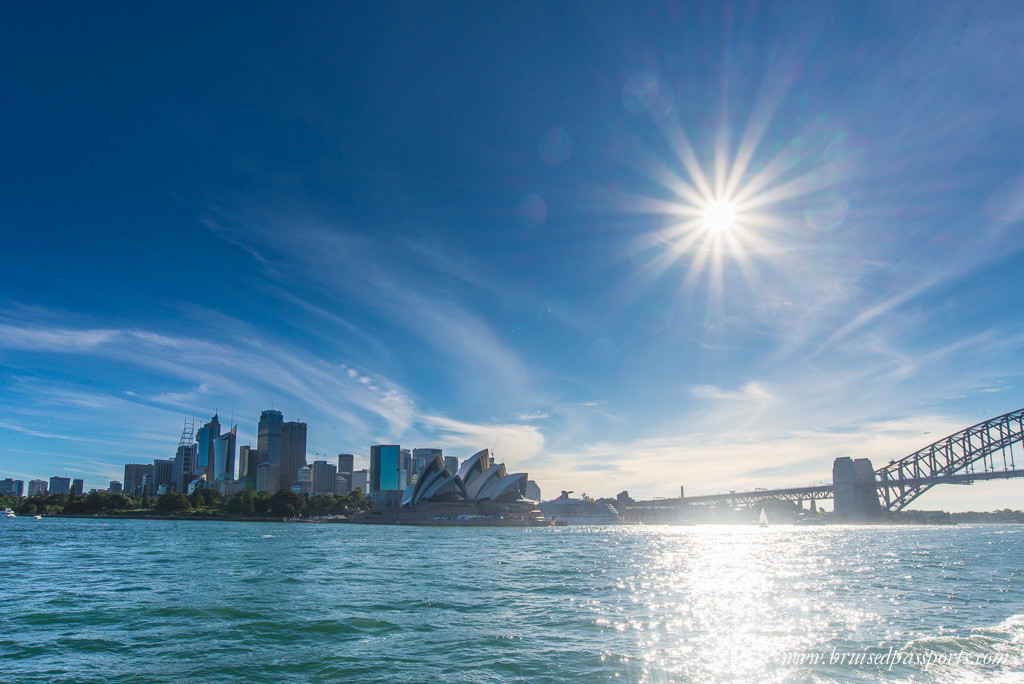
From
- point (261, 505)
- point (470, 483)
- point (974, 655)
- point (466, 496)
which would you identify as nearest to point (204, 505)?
point (261, 505)

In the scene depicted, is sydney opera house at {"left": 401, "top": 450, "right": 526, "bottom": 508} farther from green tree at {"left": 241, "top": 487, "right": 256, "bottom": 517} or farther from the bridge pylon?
the bridge pylon

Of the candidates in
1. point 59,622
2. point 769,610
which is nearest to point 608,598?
point 769,610

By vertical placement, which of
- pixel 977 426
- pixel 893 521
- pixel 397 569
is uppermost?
pixel 977 426

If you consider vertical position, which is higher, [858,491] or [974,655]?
[974,655]

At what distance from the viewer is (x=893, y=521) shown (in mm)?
160000

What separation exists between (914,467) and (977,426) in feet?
58.9

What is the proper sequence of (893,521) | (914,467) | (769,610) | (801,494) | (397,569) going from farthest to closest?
(801,494) → (893,521) → (914,467) → (397,569) → (769,610)

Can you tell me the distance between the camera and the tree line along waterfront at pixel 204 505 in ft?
499

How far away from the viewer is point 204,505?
16275cm

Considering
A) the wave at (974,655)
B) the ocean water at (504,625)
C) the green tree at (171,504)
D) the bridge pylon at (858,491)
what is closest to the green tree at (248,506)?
the green tree at (171,504)

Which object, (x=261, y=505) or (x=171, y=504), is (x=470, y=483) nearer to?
(x=261, y=505)

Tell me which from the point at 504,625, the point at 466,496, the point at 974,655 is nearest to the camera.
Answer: the point at 974,655

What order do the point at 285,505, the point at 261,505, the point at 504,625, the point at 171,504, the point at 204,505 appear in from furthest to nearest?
the point at 204,505
the point at 261,505
the point at 171,504
the point at 285,505
the point at 504,625

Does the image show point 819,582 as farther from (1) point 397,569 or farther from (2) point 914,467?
(2) point 914,467
